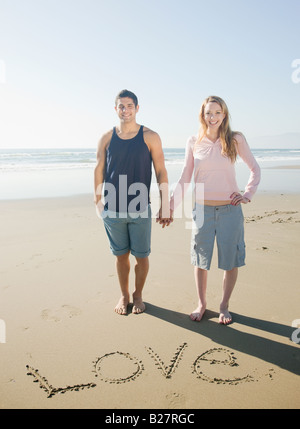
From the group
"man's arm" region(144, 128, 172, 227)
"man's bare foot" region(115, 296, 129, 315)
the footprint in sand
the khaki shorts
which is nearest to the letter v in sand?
"man's bare foot" region(115, 296, 129, 315)

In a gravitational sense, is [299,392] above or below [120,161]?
below

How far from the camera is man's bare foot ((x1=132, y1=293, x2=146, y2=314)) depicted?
9.86 ft

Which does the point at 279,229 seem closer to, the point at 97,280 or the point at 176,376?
the point at 97,280

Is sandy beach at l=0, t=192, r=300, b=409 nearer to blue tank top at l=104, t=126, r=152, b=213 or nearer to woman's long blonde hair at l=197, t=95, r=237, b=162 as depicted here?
blue tank top at l=104, t=126, r=152, b=213

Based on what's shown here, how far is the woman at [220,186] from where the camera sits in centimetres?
264

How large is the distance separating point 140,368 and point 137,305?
849 millimetres

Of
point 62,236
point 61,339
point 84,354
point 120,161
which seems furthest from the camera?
point 62,236

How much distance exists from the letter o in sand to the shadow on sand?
2.07 feet

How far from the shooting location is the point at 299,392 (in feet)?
6.56

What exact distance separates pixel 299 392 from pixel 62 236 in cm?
419

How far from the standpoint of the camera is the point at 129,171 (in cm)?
279
